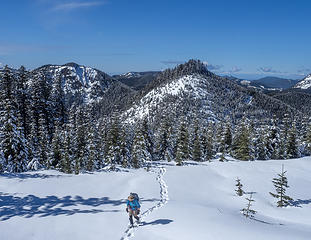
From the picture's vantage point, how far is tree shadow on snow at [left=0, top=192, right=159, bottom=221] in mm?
9776

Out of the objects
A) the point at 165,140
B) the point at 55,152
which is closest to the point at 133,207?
the point at 55,152

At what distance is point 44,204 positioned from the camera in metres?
11.0

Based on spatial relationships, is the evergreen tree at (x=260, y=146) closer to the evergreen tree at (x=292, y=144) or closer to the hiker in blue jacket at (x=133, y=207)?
the evergreen tree at (x=292, y=144)

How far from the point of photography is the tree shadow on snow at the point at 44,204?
9.78 meters

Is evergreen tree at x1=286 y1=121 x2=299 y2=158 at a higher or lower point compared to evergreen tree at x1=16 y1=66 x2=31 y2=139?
lower

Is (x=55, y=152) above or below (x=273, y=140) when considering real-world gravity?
below

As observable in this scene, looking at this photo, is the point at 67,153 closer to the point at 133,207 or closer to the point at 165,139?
the point at 165,139

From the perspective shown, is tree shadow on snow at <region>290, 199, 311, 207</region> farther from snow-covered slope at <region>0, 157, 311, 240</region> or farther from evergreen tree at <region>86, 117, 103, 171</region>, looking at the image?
evergreen tree at <region>86, 117, 103, 171</region>

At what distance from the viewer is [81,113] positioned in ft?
133

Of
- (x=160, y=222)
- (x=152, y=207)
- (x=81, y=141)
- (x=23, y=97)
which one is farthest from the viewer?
(x=81, y=141)

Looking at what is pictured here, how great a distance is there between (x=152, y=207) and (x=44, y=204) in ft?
18.7

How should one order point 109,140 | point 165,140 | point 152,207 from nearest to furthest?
point 152,207
point 109,140
point 165,140

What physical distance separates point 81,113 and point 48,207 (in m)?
31.7

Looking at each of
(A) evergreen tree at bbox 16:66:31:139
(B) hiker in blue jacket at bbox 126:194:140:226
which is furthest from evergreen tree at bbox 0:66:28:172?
(B) hiker in blue jacket at bbox 126:194:140:226
